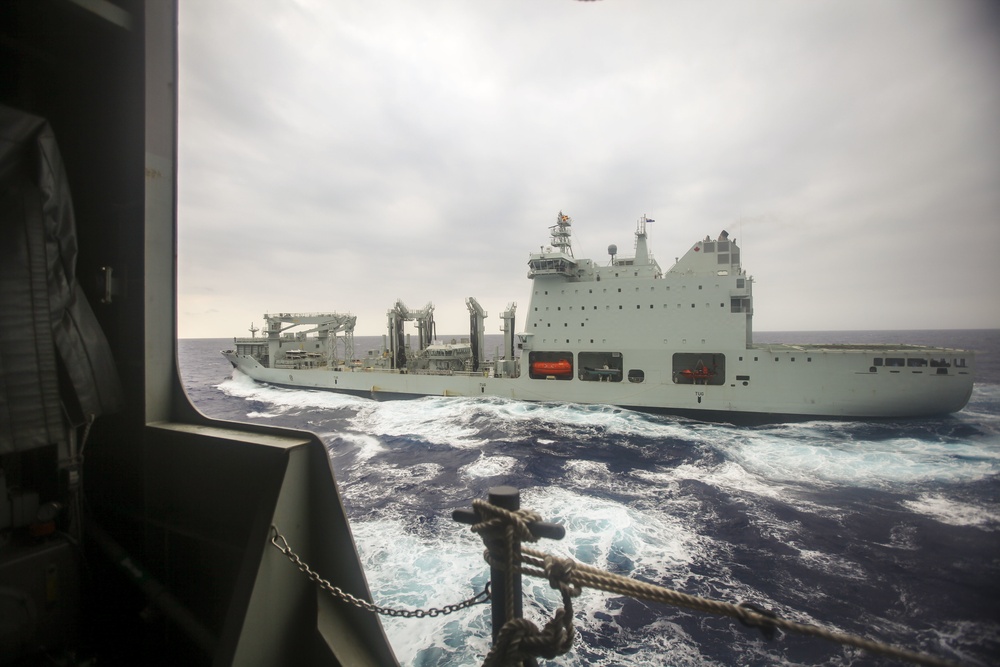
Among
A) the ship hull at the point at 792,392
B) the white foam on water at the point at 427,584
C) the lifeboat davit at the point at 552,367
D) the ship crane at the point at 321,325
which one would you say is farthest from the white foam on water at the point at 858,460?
the ship crane at the point at 321,325

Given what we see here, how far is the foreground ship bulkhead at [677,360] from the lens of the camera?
16.3 meters

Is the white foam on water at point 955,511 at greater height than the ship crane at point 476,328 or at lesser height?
lesser

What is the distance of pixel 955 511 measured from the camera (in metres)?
9.23

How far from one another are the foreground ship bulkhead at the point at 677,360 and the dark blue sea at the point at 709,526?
123 cm

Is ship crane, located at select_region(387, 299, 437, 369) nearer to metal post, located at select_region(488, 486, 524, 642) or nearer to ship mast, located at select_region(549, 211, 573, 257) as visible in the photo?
ship mast, located at select_region(549, 211, 573, 257)

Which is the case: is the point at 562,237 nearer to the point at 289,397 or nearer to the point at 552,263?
the point at 552,263

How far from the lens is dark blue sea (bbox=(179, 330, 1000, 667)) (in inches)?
224

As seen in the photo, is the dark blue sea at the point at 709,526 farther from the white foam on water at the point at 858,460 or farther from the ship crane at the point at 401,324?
the ship crane at the point at 401,324

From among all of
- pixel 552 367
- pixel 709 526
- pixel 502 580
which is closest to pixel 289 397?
pixel 552 367

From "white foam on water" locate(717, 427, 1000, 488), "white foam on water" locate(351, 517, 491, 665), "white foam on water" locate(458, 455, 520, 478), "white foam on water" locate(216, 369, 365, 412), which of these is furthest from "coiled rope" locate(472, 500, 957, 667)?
"white foam on water" locate(216, 369, 365, 412)

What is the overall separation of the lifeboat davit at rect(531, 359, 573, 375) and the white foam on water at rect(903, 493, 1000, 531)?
13149 millimetres

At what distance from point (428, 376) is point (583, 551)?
1681 centimetres

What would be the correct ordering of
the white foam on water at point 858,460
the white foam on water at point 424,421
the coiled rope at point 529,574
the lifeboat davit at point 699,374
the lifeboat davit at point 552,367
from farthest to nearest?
the lifeboat davit at point 552,367, the lifeboat davit at point 699,374, the white foam on water at point 424,421, the white foam on water at point 858,460, the coiled rope at point 529,574

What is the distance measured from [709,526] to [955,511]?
586 cm
